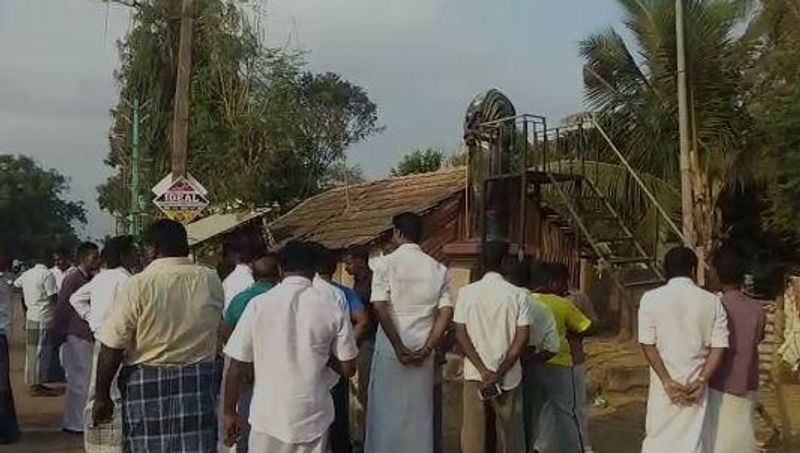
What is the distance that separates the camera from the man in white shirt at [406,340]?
25.3 ft

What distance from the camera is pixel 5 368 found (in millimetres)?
10781

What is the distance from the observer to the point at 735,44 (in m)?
20.0

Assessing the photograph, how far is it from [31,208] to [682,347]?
233 ft

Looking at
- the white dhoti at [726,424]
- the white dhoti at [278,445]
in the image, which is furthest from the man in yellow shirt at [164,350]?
the white dhoti at [726,424]

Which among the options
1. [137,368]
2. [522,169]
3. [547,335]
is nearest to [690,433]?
[547,335]

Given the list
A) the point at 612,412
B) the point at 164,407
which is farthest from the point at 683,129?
the point at 164,407

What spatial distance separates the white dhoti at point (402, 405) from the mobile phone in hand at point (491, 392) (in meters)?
0.39

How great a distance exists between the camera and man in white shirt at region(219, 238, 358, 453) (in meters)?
5.98

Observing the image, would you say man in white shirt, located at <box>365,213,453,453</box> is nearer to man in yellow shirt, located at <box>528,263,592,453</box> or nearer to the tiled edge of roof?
man in yellow shirt, located at <box>528,263,592,453</box>

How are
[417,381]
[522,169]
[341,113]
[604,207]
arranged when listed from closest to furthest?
[417,381] < [522,169] < [604,207] < [341,113]

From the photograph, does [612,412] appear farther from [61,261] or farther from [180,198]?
[61,261]

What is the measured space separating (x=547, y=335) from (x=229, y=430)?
9.39 feet

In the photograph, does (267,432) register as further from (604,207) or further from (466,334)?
(604,207)

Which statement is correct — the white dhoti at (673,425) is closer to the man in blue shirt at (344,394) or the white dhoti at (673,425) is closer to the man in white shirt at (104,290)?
the man in blue shirt at (344,394)
